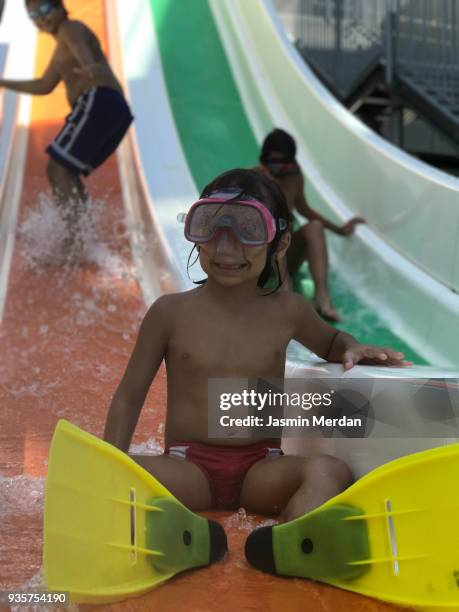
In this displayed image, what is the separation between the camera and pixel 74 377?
283cm

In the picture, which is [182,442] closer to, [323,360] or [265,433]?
[265,433]

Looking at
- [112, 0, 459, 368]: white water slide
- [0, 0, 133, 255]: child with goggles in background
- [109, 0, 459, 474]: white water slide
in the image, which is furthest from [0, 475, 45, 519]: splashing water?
[0, 0, 133, 255]: child with goggles in background

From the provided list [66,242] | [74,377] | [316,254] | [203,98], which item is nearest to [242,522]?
[74,377]

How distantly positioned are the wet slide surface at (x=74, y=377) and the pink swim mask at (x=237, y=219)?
1.89ft

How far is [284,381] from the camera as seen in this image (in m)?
2.04

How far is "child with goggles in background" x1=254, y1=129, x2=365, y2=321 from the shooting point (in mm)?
3832

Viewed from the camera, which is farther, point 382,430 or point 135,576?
point 382,430

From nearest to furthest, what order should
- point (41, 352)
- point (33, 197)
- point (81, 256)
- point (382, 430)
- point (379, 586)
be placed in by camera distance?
1. point (379, 586)
2. point (382, 430)
3. point (41, 352)
4. point (81, 256)
5. point (33, 197)

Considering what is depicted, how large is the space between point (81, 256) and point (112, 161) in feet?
5.33

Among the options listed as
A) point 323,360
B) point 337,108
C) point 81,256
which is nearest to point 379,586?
point 323,360

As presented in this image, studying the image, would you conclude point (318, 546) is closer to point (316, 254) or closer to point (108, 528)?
point (108, 528)

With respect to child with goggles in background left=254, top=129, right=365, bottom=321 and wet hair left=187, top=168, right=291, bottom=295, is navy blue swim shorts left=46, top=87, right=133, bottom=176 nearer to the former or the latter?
child with goggles in background left=254, top=129, right=365, bottom=321

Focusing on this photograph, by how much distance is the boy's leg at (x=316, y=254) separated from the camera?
387 cm

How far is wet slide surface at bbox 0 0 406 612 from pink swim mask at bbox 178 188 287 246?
0.58 m
